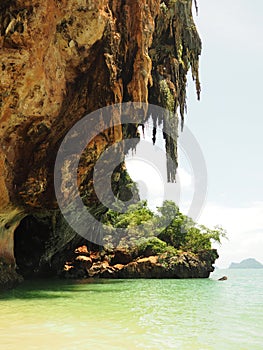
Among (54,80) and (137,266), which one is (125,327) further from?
(137,266)

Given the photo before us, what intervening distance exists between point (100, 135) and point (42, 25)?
125 inches

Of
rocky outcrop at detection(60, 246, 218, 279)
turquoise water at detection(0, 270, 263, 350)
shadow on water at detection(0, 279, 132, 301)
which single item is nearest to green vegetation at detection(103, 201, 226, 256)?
rocky outcrop at detection(60, 246, 218, 279)

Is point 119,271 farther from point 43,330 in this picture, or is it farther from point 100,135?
point 43,330

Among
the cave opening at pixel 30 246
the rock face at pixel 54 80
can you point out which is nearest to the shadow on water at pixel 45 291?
the rock face at pixel 54 80

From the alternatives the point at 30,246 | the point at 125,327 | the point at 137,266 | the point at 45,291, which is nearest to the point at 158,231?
the point at 137,266

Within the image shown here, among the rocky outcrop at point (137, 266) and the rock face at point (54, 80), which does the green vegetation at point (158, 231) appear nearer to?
the rocky outcrop at point (137, 266)

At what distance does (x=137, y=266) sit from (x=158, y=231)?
13.0 ft

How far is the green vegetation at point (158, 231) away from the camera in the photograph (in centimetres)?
2077

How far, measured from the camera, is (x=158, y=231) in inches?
893

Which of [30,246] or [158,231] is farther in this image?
[158,231]

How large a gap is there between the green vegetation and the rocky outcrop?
22.0 inches

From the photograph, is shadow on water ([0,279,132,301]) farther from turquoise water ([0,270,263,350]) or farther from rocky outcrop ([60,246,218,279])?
rocky outcrop ([60,246,218,279])

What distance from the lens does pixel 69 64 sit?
9.81 meters

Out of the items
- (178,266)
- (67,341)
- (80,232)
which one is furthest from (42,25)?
(178,266)
